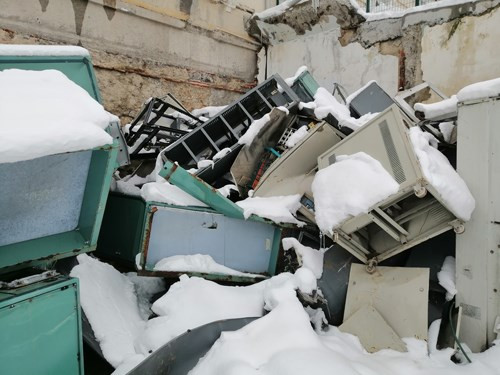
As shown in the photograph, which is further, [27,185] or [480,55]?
[480,55]

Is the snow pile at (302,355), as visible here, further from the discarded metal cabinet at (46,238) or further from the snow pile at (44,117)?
the snow pile at (44,117)

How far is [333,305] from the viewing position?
2.58 m

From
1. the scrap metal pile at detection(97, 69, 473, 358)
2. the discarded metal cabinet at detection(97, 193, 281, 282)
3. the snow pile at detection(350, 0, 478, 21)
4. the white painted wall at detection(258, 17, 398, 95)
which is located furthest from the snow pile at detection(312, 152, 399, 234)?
the snow pile at detection(350, 0, 478, 21)

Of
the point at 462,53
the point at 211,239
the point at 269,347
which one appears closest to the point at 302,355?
the point at 269,347

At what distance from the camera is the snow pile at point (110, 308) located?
2062mm

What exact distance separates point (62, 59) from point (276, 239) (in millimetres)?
1946

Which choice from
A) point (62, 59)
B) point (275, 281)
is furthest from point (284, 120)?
point (62, 59)

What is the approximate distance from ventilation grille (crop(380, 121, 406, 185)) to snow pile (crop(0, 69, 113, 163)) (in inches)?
63.9

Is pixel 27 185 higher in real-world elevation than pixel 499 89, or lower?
lower

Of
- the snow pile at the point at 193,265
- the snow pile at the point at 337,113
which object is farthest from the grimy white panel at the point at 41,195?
the snow pile at the point at 337,113

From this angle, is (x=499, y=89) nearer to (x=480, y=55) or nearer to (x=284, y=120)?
(x=284, y=120)

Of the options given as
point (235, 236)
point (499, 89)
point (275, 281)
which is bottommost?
point (275, 281)

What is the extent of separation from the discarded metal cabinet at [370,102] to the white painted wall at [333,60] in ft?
6.06

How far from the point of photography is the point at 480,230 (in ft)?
7.32
